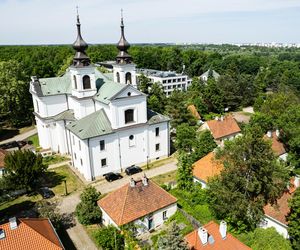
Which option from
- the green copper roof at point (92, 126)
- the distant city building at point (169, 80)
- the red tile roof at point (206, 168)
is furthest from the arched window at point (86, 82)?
the distant city building at point (169, 80)

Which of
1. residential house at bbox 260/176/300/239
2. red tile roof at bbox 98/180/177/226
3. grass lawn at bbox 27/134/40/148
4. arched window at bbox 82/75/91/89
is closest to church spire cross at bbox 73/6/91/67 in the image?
arched window at bbox 82/75/91/89

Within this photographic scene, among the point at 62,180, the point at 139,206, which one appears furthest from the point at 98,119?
the point at 139,206

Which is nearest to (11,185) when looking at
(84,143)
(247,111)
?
(84,143)

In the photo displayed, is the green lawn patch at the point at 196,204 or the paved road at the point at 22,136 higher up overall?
the green lawn patch at the point at 196,204

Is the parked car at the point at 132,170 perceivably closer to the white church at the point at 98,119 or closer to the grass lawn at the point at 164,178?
the white church at the point at 98,119

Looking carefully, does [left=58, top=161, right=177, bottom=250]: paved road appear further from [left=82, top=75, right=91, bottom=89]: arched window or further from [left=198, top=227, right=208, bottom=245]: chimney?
[left=82, top=75, right=91, bottom=89]: arched window

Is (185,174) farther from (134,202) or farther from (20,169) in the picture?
(20,169)

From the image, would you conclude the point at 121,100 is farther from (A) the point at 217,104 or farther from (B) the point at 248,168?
(A) the point at 217,104
